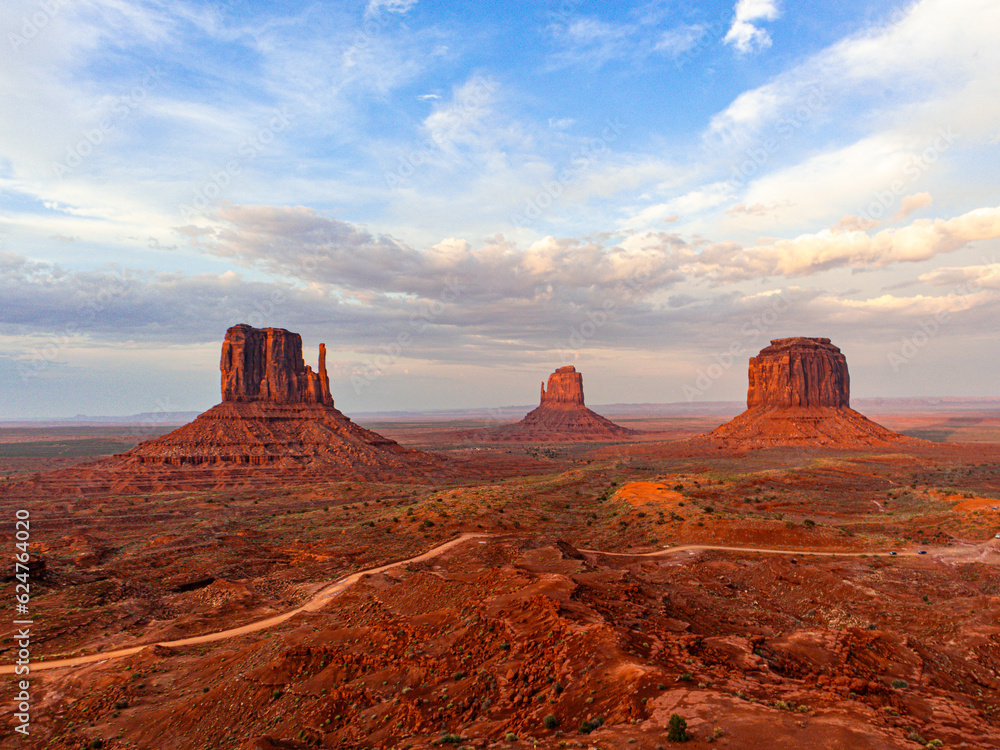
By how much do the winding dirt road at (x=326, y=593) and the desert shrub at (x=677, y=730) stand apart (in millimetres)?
24260

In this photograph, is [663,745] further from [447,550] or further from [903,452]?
[903,452]

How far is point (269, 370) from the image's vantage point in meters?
126

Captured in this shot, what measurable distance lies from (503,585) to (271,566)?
26651mm

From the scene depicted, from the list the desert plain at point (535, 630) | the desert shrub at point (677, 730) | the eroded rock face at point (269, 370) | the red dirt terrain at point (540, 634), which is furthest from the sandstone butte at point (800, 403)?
the desert shrub at point (677, 730)

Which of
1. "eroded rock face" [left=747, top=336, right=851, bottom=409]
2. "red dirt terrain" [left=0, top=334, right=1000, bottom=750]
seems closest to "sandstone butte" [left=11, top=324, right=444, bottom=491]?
"red dirt terrain" [left=0, top=334, right=1000, bottom=750]

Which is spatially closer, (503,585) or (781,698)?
(781,698)

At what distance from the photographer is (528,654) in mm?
19422

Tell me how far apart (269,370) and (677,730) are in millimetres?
129678

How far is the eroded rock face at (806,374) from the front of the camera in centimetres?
15225

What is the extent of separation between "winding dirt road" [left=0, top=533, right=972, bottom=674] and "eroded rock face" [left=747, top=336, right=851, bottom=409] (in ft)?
418

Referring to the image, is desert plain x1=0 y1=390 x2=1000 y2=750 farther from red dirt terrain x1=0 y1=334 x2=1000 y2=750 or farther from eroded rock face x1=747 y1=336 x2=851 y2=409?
eroded rock face x1=747 y1=336 x2=851 y2=409

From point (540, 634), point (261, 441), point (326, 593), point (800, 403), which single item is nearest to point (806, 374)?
point (800, 403)

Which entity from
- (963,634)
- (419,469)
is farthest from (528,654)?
(419,469)

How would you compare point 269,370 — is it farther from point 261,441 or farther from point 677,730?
point 677,730
